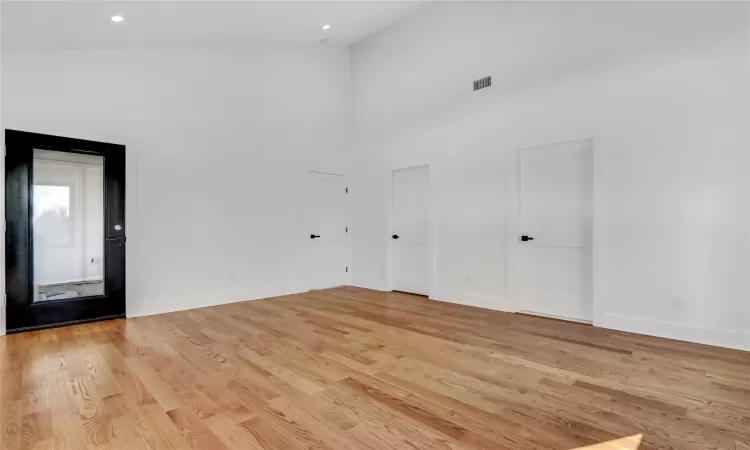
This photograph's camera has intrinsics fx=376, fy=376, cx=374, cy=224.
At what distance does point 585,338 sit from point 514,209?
5.83ft

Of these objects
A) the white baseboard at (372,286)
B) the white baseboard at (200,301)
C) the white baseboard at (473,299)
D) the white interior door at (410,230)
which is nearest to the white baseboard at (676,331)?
the white baseboard at (473,299)

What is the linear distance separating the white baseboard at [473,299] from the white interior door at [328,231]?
2013 millimetres

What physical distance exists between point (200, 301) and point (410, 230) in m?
3.34

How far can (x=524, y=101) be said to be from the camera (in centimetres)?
477

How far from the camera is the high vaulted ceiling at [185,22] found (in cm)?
355

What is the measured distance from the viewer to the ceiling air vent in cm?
512

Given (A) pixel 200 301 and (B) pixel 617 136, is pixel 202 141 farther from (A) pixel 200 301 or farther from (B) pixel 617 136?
(B) pixel 617 136

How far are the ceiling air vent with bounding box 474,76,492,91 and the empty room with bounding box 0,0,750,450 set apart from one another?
24 mm

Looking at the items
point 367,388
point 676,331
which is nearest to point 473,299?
point 676,331

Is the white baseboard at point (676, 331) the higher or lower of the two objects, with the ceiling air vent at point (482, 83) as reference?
lower

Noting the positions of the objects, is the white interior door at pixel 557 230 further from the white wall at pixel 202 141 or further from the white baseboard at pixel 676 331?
the white wall at pixel 202 141

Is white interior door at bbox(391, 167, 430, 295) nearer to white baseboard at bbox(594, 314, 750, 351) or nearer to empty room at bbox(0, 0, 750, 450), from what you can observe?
empty room at bbox(0, 0, 750, 450)

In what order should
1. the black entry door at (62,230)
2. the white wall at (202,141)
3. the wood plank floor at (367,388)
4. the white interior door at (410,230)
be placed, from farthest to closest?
the white interior door at (410,230)
the white wall at (202,141)
the black entry door at (62,230)
the wood plank floor at (367,388)

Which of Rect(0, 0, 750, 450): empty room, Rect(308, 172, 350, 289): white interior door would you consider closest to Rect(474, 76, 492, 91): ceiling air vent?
Rect(0, 0, 750, 450): empty room
